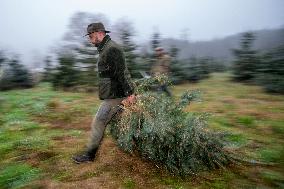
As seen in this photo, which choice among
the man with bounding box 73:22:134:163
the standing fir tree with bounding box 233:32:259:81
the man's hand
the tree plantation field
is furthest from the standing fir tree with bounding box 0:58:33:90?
the man's hand

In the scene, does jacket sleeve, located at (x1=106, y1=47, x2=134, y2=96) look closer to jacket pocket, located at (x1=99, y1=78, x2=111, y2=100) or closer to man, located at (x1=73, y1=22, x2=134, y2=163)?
man, located at (x1=73, y1=22, x2=134, y2=163)

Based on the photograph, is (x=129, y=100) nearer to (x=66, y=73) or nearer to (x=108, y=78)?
(x=108, y=78)

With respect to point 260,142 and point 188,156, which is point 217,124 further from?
point 188,156

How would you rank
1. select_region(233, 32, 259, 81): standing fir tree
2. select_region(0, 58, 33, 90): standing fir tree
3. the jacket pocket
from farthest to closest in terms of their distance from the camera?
1. select_region(0, 58, 33, 90): standing fir tree
2. select_region(233, 32, 259, 81): standing fir tree
3. the jacket pocket

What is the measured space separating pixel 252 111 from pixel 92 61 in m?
10.9

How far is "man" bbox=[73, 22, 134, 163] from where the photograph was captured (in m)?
6.59

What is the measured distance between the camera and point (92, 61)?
21531 mm

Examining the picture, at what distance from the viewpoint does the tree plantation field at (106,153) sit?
6.43 meters

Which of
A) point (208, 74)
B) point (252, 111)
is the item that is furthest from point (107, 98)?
point (208, 74)

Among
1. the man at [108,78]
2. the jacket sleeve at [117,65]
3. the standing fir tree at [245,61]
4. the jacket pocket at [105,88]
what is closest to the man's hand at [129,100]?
the man at [108,78]

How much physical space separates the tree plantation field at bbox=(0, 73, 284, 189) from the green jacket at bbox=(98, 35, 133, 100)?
1.25 m

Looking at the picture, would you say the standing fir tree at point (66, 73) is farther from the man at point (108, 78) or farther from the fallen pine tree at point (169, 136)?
the man at point (108, 78)

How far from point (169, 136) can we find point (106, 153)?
1.50 m

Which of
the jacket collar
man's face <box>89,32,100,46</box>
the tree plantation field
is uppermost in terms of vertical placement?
man's face <box>89,32,100,46</box>
